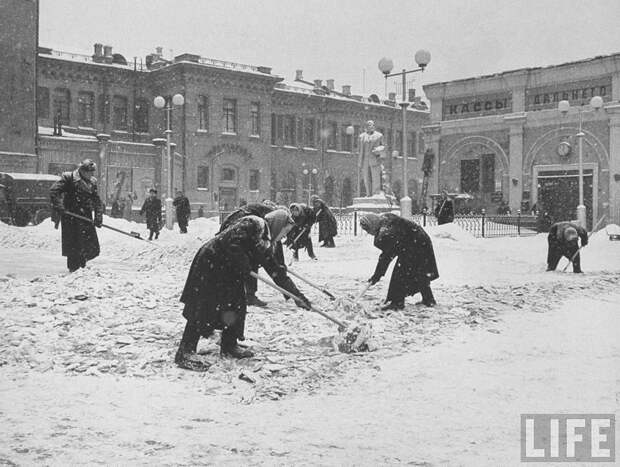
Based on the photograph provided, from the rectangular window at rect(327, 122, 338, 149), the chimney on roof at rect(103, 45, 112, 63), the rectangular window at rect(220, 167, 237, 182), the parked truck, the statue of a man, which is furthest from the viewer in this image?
the rectangular window at rect(327, 122, 338, 149)

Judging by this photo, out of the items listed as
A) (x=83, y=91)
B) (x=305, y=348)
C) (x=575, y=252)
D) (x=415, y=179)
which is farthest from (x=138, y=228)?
(x=415, y=179)

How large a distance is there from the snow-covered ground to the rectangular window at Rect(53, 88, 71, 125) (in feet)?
94.6

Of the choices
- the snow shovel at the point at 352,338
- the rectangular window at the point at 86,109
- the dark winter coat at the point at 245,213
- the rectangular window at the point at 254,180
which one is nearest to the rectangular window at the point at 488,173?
the rectangular window at the point at 254,180

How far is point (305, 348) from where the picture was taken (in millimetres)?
5766

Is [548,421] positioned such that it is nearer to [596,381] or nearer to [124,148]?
[596,381]

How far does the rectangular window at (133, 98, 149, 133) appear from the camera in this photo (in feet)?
123

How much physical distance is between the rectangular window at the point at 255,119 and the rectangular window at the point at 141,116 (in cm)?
598

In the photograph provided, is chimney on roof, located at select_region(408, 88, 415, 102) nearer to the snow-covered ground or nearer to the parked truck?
the parked truck

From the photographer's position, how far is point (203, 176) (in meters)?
37.2

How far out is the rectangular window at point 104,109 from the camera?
36438 millimetres

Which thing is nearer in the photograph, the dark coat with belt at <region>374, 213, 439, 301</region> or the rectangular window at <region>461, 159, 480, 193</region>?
the dark coat with belt at <region>374, 213, 439, 301</region>

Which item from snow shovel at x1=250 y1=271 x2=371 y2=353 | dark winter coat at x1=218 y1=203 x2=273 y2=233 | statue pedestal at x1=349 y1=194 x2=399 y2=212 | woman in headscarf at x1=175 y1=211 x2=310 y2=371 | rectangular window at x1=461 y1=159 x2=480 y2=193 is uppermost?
rectangular window at x1=461 y1=159 x2=480 y2=193

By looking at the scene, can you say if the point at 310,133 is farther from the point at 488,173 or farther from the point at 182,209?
the point at 182,209

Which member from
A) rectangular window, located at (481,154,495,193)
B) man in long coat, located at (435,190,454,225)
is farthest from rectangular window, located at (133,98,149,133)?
man in long coat, located at (435,190,454,225)
